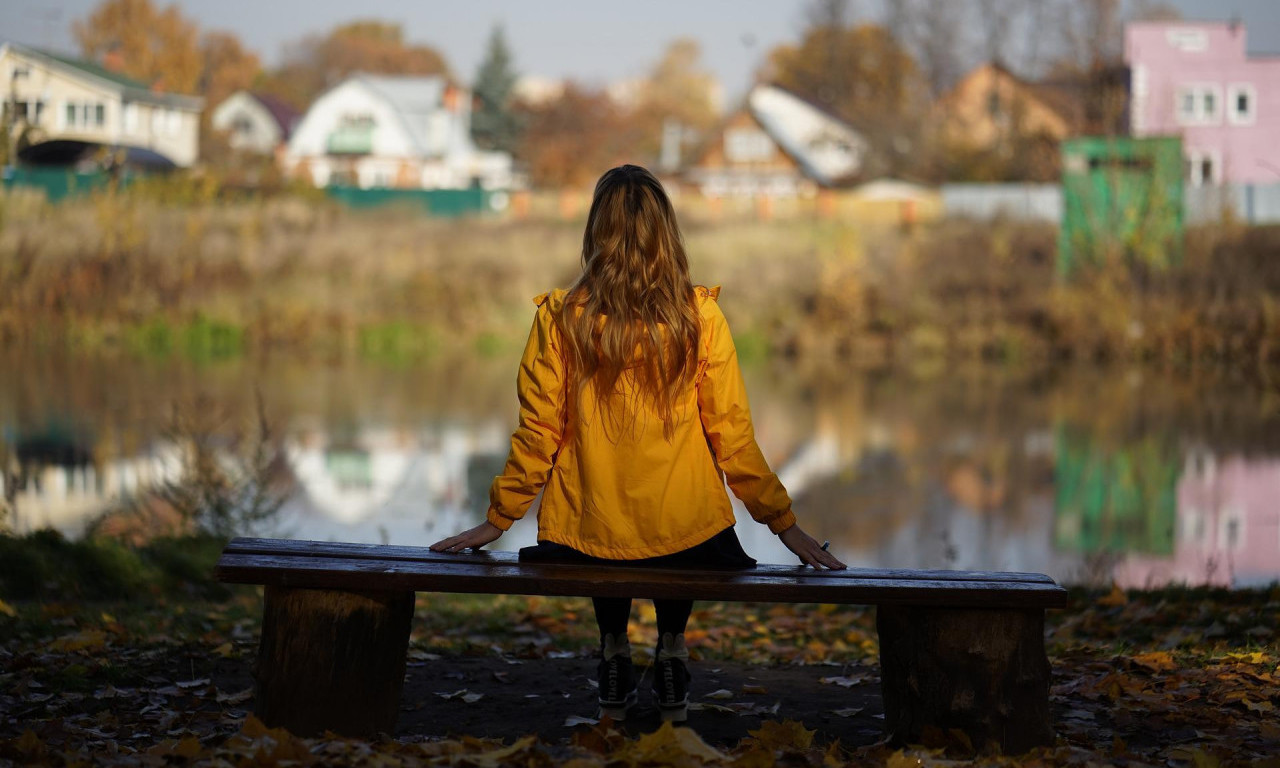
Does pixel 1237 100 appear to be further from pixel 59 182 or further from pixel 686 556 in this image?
pixel 686 556

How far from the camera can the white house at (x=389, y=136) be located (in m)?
74.6

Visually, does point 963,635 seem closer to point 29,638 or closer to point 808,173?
point 29,638

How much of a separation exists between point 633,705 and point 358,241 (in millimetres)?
30008

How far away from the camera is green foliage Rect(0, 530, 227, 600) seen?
8438 mm

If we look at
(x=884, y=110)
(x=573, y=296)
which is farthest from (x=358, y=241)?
(x=884, y=110)

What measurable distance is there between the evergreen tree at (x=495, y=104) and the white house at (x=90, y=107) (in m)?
23.4

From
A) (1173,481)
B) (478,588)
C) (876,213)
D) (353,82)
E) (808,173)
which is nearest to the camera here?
(478,588)

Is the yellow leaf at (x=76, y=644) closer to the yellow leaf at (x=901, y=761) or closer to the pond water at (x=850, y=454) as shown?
the pond water at (x=850, y=454)

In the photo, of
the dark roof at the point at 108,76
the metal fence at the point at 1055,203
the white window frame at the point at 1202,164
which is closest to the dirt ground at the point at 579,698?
the dark roof at the point at 108,76

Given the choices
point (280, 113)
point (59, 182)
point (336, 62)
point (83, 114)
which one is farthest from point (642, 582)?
point (336, 62)

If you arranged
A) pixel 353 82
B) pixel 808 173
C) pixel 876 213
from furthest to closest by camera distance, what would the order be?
pixel 353 82
pixel 808 173
pixel 876 213

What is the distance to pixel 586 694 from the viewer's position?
232 inches

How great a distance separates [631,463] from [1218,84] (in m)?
47.9

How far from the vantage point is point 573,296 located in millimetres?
4953
